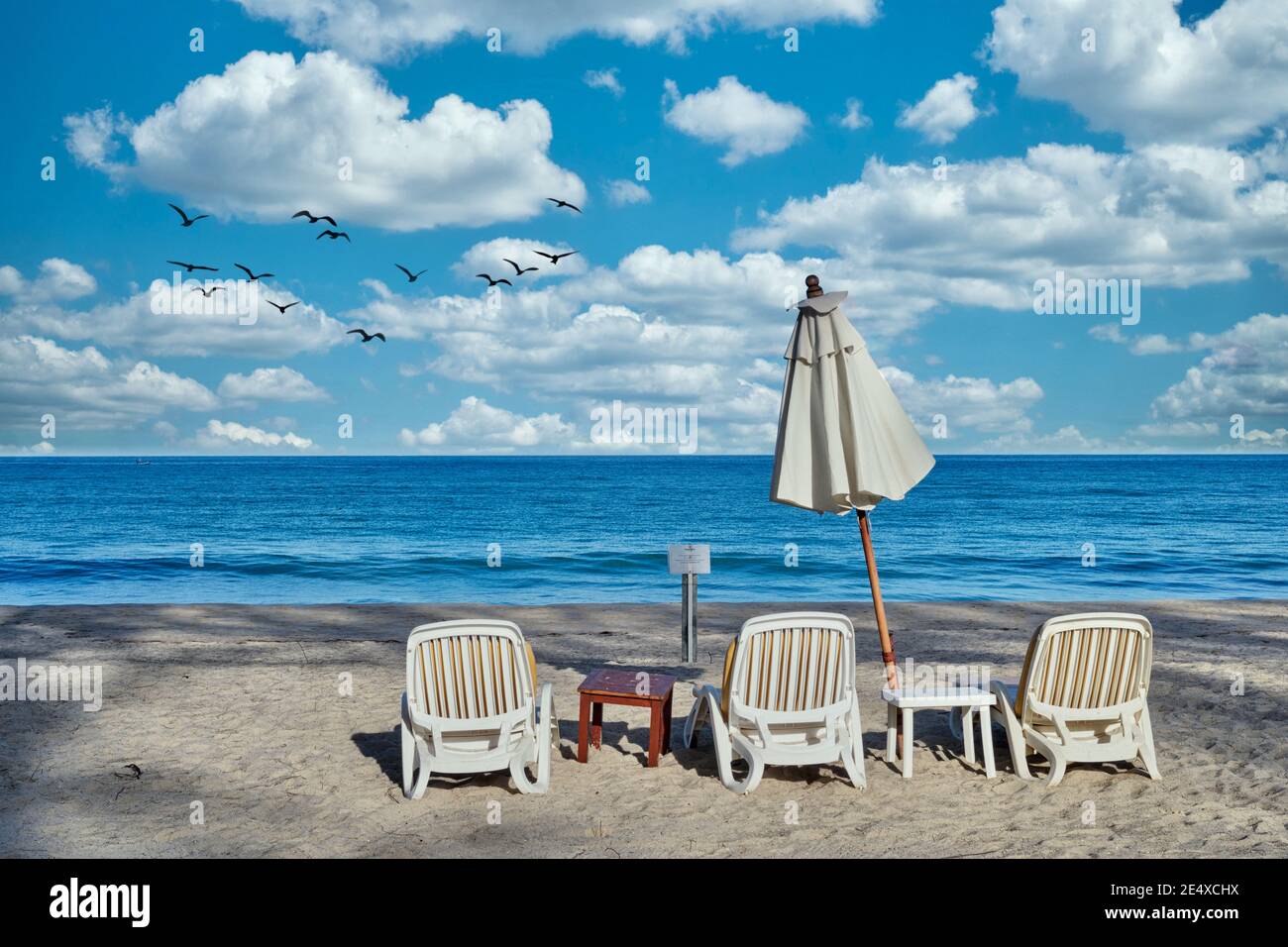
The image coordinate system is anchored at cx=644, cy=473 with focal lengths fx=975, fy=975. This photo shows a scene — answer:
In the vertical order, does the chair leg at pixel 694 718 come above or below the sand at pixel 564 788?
above

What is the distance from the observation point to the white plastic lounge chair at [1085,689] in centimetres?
559

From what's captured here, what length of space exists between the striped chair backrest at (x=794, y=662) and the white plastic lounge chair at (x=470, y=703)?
1.22 m

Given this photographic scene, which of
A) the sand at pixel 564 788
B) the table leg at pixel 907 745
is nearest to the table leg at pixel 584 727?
the sand at pixel 564 788

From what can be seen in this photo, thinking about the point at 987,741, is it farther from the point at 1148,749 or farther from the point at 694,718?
the point at 694,718

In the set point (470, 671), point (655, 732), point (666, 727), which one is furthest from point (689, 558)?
point (470, 671)

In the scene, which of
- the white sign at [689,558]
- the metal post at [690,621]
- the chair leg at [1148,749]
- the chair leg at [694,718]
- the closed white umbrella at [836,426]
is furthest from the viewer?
the metal post at [690,621]

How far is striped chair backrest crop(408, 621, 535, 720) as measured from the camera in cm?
557

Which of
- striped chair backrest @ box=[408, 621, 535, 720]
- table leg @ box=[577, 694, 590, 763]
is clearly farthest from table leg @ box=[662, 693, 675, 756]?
striped chair backrest @ box=[408, 621, 535, 720]

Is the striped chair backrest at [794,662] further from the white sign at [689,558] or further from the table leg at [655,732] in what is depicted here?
the white sign at [689,558]

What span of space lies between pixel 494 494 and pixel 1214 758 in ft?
188
